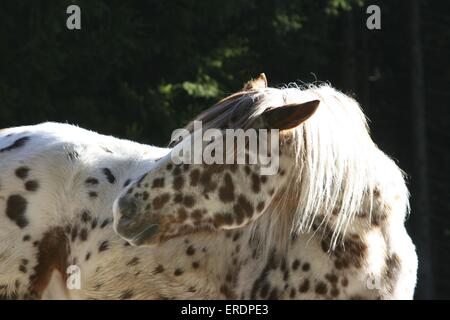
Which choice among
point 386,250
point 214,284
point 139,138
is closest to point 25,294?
point 214,284

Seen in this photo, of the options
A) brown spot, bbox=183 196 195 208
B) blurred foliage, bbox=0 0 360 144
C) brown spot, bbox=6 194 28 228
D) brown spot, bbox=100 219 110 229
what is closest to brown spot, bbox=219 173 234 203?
brown spot, bbox=183 196 195 208

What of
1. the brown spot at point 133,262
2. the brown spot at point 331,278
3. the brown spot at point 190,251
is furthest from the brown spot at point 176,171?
the brown spot at point 331,278

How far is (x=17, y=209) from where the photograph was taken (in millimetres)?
4148

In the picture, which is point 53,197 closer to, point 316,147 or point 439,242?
point 316,147

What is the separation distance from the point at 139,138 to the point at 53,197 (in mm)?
6352

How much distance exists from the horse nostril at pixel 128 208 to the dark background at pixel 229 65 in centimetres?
555

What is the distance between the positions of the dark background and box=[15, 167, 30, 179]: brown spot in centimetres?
516

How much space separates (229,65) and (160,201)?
7717 millimetres

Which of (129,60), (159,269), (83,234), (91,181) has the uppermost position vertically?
(129,60)

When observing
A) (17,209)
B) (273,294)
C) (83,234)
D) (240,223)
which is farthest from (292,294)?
(17,209)

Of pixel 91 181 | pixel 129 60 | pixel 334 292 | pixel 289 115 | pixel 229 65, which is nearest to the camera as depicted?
pixel 289 115

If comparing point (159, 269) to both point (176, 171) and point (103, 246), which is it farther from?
point (176, 171)

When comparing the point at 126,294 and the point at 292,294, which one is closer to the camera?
the point at 292,294

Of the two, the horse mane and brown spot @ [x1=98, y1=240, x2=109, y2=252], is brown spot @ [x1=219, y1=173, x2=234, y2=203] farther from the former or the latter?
brown spot @ [x1=98, y1=240, x2=109, y2=252]
